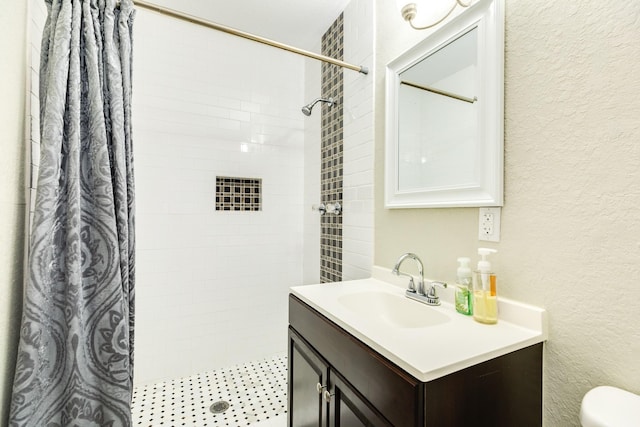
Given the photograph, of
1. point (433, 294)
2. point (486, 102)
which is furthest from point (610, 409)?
point (486, 102)

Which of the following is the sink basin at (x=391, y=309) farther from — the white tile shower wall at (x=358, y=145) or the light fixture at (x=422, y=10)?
the light fixture at (x=422, y=10)

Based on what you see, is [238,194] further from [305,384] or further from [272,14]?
[305,384]

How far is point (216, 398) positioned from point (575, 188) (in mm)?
2095

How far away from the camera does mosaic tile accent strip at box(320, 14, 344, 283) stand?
194 centimetres

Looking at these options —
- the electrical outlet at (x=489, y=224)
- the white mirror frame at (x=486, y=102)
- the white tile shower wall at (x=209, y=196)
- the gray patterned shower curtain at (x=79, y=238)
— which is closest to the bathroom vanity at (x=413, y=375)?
the electrical outlet at (x=489, y=224)

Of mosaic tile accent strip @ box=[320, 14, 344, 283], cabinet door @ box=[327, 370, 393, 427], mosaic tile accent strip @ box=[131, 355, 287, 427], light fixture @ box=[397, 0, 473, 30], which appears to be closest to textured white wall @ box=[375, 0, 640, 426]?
light fixture @ box=[397, 0, 473, 30]

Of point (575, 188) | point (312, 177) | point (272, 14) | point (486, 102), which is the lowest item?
point (575, 188)

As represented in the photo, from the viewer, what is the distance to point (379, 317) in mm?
1266

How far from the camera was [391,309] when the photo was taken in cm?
125

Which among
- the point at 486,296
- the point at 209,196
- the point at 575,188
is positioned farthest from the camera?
the point at 209,196

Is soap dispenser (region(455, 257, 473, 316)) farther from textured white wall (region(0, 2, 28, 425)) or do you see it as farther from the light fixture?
textured white wall (region(0, 2, 28, 425))

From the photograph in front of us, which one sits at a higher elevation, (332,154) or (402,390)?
(332,154)

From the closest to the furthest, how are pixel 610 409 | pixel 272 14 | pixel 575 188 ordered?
pixel 610 409 < pixel 575 188 < pixel 272 14

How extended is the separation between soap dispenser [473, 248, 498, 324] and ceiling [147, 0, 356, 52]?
1811 millimetres
